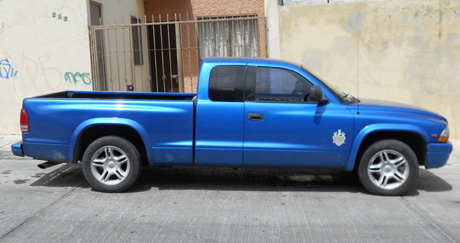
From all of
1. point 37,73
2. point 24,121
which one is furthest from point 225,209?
point 37,73

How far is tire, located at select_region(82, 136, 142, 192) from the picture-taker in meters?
6.24

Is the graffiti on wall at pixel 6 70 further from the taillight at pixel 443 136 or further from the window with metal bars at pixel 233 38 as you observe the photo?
the taillight at pixel 443 136

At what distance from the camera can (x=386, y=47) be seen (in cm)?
959

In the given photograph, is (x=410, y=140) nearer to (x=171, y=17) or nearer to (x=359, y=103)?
(x=359, y=103)

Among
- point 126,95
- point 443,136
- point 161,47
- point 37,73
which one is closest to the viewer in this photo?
point 443,136

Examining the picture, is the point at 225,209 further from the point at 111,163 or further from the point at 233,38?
the point at 233,38

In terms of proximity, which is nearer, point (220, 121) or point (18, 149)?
point (220, 121)

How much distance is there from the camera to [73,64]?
1037 cm

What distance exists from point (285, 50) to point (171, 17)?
17.4ft

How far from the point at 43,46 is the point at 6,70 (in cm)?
100

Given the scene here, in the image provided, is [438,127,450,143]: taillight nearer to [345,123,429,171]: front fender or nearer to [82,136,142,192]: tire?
[345,123,429,171]: front fender

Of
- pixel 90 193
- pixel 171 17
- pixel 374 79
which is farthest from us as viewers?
pixel 171 17

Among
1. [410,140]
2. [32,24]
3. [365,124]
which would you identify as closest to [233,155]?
[365,124]

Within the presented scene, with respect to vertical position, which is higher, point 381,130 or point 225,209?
point 381,130
